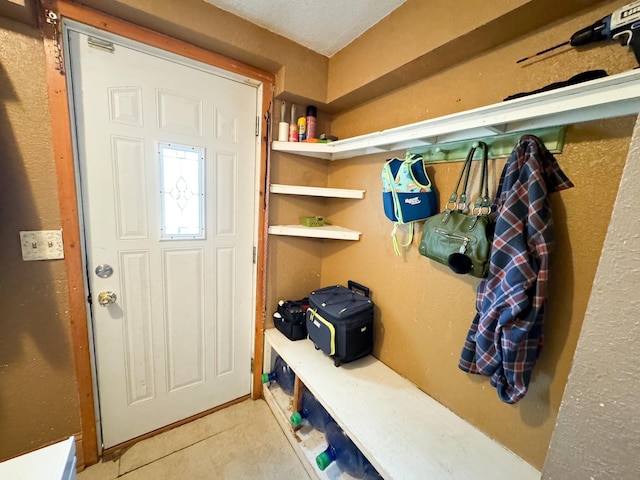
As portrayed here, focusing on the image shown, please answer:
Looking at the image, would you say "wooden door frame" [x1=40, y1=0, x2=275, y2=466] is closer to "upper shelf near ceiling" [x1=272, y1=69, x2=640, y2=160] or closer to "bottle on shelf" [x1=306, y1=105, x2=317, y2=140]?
"bottle on shelf" [x1=306, y1=105, x2=317, y2=140]

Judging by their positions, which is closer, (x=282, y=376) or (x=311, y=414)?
(x=311, y=414)

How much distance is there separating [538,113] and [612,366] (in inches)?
29.4

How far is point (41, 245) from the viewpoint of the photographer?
1145 mm

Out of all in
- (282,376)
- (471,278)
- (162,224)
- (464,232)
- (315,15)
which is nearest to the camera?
(464,232)

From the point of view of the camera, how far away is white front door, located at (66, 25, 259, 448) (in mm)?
1245

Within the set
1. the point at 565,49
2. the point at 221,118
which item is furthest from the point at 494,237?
the point at 221,118

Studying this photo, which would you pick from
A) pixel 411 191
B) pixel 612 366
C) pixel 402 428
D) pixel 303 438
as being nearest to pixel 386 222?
pixel 411 191

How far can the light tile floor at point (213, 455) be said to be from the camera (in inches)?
52.3

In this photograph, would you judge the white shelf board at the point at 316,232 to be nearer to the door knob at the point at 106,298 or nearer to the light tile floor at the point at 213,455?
the door knob at the point at 106,298

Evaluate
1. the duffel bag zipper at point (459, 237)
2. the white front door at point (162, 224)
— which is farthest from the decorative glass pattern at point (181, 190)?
the duffel bag zipper at point (459, 237)

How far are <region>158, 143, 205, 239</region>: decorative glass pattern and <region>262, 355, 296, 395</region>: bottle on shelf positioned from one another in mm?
1096

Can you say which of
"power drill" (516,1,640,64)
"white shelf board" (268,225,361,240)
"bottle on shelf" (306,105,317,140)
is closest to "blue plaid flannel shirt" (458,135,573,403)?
"power drill" (516,1,640,64)

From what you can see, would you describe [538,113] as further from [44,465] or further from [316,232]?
[44,465]

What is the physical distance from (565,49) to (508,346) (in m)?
1.05
